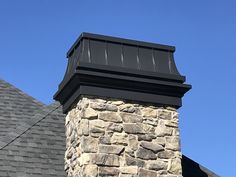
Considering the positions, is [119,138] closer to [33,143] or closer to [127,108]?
[127,108]

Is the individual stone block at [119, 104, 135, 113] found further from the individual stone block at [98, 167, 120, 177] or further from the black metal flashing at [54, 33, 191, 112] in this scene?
the individual stone block at [98, 167, 120, 177]

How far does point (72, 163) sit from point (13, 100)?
4039mm

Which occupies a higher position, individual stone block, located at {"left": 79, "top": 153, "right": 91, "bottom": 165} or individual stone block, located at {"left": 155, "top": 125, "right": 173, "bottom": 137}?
individual stone block, located at {"left": 155, "top": 125, "right": 173, "bottom": 137}

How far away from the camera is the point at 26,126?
8.85 metres

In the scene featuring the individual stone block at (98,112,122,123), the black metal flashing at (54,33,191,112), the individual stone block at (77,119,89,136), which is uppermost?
the black metal flashing at (54,33,191,112)

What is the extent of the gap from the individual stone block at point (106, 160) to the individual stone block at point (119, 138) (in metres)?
0.18

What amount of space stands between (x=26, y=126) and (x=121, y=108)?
253 centimetres

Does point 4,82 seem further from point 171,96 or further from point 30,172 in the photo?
point 171,96

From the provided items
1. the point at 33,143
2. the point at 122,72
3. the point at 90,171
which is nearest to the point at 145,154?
the point at 90,171

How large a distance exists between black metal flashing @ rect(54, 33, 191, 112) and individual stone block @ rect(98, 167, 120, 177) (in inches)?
37.4

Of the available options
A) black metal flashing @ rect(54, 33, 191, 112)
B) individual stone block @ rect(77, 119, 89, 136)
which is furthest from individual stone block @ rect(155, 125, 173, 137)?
individual stone block @ rect(77, 119, 89, 136)

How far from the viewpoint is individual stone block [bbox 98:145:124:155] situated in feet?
21.5

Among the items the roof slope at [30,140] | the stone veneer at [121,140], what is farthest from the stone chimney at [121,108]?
the roof slope at [30,140]

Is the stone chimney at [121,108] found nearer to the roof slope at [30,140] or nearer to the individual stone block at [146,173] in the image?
the individual stone block at [146,173]
